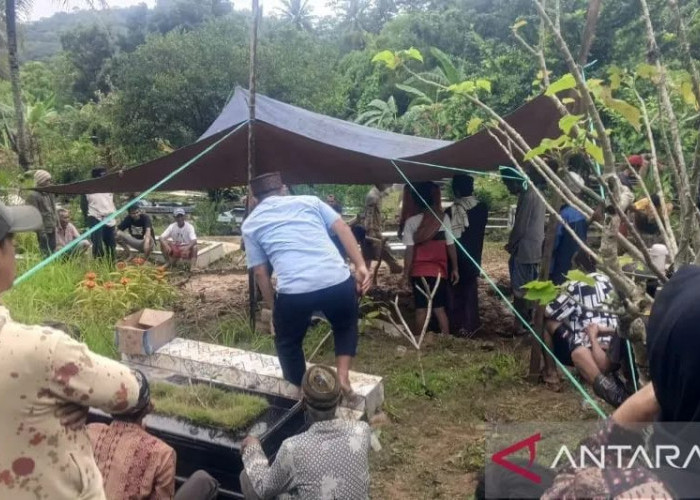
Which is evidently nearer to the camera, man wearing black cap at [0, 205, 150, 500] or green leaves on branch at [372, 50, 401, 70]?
man wearing black cap at [0, 205, 150, 500]

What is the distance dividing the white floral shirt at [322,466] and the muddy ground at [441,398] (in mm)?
932

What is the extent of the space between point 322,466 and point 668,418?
1.28 m

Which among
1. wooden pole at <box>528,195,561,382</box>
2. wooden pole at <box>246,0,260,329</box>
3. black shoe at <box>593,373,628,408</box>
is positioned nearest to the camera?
black shoe at <box>593,373,628,408</box>

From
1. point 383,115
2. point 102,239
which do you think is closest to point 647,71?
point 102,239

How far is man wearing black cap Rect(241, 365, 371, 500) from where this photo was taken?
2195mm

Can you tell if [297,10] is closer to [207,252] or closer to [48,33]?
[207,252]

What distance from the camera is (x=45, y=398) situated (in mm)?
1333

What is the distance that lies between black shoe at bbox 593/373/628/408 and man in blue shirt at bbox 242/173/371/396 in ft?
3.96

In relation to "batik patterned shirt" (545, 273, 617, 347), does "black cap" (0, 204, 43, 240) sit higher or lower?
higher

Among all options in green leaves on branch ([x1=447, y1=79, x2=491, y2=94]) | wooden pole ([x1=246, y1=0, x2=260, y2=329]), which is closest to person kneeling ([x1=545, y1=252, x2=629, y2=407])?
green leaves on branch ([x1=447, y1=79, x2=491, y2=94])

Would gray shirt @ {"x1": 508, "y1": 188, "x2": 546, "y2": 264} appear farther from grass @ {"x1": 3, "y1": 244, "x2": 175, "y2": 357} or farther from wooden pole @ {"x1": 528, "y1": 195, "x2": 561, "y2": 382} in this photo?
grass @ {"x1": 3, "y1": 244, "x2": 175, "y2": 357}

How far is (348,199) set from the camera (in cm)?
1413

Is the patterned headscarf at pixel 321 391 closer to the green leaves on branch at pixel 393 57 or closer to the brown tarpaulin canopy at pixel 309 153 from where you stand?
the green leaves on branch at pixel 393 57

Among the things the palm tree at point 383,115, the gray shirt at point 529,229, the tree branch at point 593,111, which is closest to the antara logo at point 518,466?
the tree branch at point 593,111
